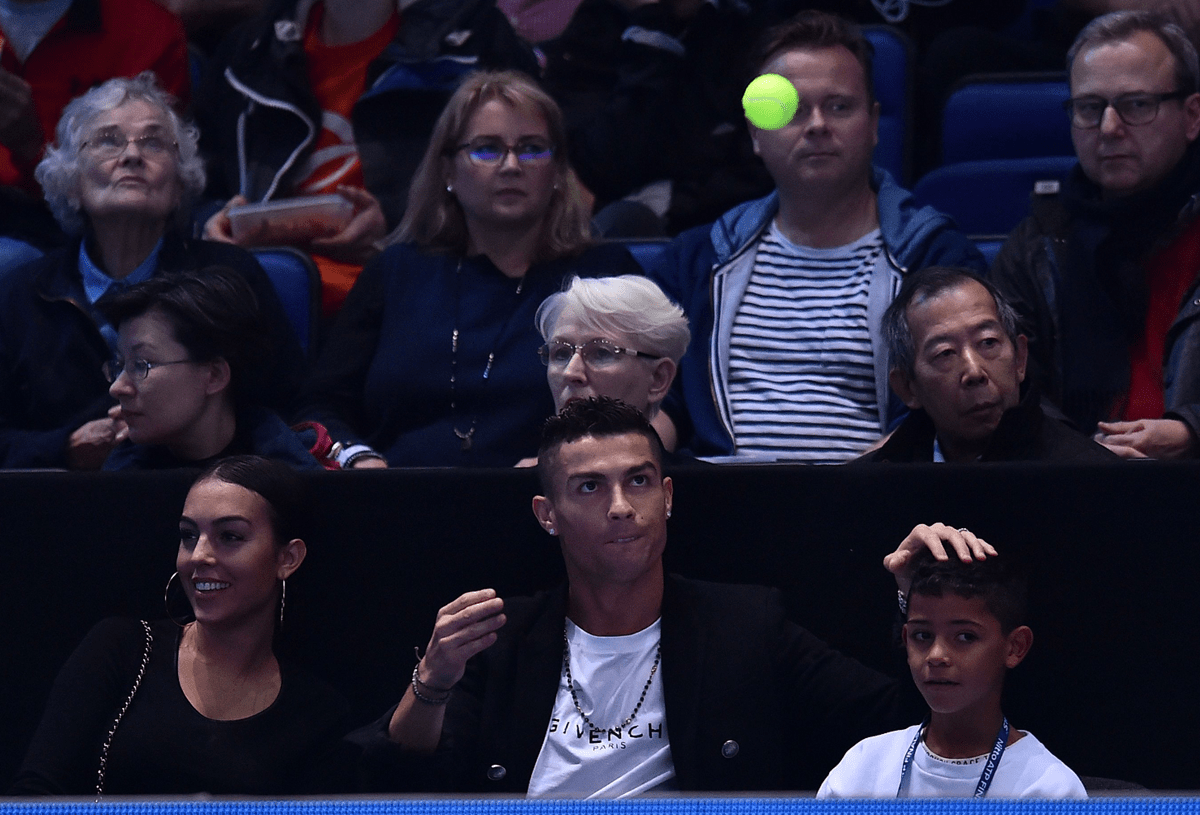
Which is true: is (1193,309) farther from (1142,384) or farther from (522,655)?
(522,655)

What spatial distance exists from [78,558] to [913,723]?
3.67 feet

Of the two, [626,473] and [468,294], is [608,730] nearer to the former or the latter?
[626,473]

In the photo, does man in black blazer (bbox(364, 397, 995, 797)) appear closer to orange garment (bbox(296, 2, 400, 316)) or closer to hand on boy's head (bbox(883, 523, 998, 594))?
hand on boy's head (bbox(883, 523, 998, 594))

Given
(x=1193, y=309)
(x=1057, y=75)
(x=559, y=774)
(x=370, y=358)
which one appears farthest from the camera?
(x=1057, y=75)

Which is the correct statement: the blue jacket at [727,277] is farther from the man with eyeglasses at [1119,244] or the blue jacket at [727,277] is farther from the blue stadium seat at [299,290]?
the blue stadium seat at [299,290]

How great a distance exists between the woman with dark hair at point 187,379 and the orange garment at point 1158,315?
4.21 feet

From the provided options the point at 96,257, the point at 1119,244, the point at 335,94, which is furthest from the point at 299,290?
the point at 1119,244

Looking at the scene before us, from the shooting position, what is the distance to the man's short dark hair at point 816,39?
2.51 meters

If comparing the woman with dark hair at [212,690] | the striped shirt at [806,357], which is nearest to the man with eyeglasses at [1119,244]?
the striped shirt at [806,357]

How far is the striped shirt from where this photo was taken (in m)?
2.31

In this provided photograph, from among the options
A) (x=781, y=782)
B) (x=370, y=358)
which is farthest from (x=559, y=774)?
(x=370, y=358)

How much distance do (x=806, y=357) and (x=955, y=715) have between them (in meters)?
0.87

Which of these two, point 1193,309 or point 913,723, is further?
point 1193,309

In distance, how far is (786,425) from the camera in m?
2.33
